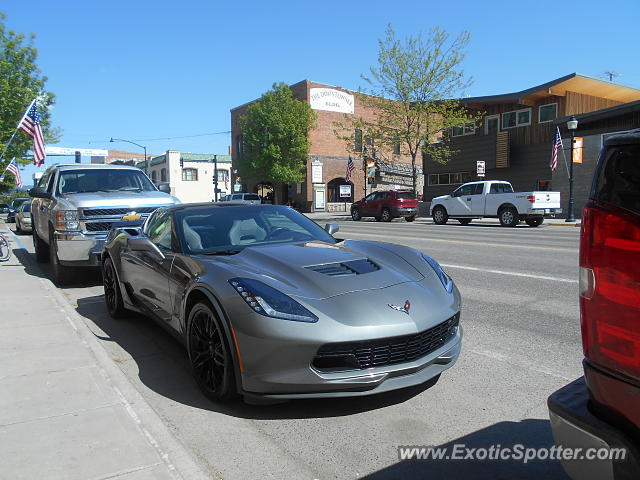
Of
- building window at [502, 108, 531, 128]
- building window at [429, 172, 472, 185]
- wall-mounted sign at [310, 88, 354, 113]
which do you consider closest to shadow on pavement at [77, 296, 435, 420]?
building window at [502, 108, 531, 128]

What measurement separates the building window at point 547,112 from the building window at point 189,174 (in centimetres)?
4741

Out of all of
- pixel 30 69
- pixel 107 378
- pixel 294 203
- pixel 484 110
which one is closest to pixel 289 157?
pixel 294 203

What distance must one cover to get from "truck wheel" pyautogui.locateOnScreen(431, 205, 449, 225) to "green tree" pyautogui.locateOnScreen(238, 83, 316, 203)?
21.3 meters

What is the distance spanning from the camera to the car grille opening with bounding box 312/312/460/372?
298cm

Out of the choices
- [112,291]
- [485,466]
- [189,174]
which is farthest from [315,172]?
[485,466]

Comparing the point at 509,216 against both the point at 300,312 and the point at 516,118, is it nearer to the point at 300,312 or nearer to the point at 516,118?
the point at 516,118

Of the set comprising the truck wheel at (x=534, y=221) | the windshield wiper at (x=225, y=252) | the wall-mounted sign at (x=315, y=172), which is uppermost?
the wall-mounted sign at (x=315, y=172)

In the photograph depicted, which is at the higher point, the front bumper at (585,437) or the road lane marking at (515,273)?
the front bumper at (585,437)

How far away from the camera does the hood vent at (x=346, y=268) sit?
354 cm

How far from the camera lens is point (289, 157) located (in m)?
45.1

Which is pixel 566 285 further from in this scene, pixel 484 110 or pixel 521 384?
pixel 484 110

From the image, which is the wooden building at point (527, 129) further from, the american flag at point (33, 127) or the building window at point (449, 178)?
the american flag at point (33, 127)

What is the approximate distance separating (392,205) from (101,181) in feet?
66.0

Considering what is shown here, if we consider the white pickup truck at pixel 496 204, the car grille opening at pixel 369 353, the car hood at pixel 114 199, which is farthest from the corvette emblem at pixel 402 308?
the white pickup truck at pixel 496 204
